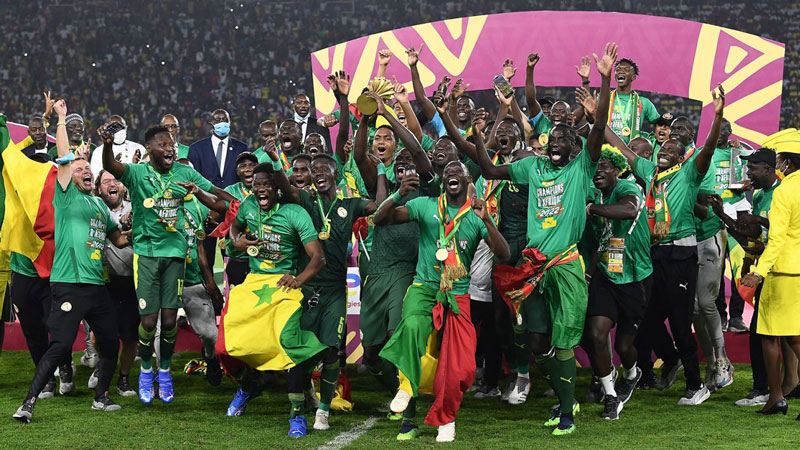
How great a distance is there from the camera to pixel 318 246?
273 inches

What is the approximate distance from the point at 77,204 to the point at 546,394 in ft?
14.0

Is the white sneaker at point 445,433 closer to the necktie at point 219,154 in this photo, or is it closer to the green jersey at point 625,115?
the green jersey at point 625,115

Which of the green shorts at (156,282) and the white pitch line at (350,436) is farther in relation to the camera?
the green shorts at (156,282)

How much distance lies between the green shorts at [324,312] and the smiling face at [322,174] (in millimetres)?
760

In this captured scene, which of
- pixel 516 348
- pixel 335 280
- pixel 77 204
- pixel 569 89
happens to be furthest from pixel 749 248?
pixel 569 89

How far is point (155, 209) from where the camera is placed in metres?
7.88

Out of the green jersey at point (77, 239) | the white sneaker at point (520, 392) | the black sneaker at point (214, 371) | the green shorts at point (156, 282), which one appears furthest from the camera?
the black sneaker at point (214, 371)

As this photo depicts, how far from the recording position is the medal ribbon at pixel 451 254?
259 inches

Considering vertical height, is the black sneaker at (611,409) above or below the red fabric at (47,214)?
below

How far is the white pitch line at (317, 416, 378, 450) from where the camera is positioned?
254 inches

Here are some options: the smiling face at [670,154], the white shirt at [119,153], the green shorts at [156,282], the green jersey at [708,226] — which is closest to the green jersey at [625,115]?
the green jersey at [708,226]

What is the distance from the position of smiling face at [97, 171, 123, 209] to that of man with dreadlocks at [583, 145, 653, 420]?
4.13m

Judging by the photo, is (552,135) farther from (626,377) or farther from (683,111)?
(683,111)

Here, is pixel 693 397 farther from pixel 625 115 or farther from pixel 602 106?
pixel 625 115
